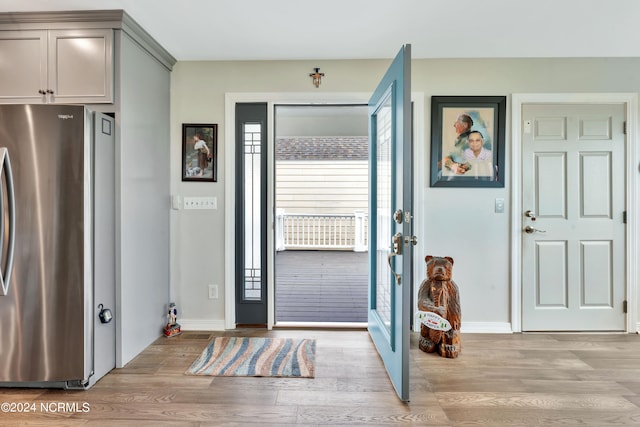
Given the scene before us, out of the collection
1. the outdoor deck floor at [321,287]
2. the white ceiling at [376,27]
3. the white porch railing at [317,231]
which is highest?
the white ceiling at [376,27]

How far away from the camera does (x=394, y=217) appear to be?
197 centimetres

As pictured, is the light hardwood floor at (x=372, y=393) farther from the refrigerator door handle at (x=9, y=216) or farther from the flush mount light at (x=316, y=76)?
the flush mount light at (x=316, y=76)

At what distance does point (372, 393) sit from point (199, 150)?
2.33 m

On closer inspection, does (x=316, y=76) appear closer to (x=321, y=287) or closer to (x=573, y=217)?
(x=573, y=217)

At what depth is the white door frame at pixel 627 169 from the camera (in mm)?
2727

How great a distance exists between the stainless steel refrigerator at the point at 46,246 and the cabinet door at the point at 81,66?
13.1 inches

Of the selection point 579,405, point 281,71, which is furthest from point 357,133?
point 579,405

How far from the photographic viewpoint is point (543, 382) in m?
2.04

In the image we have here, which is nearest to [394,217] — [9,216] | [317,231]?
[9,216]

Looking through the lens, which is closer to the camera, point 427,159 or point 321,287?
point 427,159

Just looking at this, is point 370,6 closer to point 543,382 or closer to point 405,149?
point 405,149

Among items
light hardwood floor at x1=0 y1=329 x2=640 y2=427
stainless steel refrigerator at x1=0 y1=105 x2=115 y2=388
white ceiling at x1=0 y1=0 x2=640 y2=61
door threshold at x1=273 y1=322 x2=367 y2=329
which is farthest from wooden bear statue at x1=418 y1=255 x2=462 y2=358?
stainless steel refrigerator at x1=0 y1=105 x2=115 y2=388

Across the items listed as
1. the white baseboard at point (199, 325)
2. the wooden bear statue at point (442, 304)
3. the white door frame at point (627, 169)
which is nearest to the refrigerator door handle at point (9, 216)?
the white baseboard at point (199, 325)

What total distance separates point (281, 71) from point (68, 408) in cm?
278
